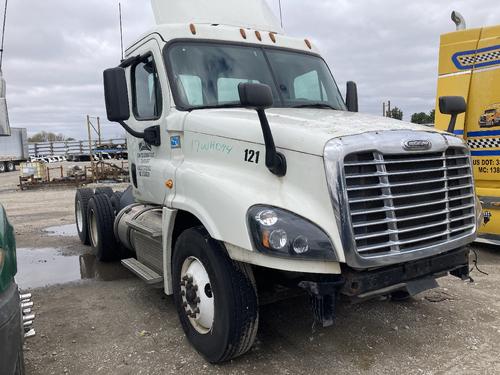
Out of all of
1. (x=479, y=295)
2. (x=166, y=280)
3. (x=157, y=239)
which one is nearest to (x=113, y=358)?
(x=166, y=280)

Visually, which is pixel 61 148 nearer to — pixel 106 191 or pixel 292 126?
pixel 106 191

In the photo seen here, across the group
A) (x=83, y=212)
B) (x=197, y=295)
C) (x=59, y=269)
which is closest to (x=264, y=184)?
(x=197, y=295)

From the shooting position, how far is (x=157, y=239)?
169 inches

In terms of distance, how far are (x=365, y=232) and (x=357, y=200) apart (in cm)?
22

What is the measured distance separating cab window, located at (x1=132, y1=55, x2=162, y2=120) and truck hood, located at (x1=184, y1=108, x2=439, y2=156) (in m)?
0.64

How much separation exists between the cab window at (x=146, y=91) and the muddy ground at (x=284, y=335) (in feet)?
6.65

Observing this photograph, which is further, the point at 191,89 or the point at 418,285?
the point at 191,89

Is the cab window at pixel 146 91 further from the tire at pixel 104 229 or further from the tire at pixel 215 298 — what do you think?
the tire at pixel 104 229

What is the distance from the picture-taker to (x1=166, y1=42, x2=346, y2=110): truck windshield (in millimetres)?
4121

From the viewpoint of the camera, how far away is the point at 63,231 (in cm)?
944

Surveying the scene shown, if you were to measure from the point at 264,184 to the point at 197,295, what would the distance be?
1.11 meters

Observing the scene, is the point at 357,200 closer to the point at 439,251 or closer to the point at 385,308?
the point at 439,251

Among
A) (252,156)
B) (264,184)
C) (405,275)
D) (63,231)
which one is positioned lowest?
(63,231)

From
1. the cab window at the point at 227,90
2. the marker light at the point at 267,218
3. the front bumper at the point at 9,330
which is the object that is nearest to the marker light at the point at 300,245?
the marker light at the point at 267,218
